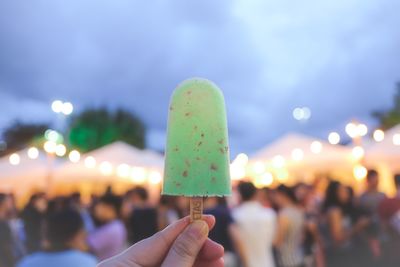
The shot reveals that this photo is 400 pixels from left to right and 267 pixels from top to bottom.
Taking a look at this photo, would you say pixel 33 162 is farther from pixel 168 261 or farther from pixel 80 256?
pixel 168 261

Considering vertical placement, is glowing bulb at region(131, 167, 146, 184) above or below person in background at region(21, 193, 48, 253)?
above

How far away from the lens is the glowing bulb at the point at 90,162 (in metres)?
13.0

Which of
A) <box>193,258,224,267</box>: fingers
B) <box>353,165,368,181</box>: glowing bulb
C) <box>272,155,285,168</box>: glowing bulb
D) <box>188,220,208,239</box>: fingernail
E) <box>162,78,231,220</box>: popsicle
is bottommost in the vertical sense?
<box>193,258,224,267</box>: fingers

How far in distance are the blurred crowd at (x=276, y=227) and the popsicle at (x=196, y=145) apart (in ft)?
9.96

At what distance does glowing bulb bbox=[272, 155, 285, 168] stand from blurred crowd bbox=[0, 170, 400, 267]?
22.2 feet

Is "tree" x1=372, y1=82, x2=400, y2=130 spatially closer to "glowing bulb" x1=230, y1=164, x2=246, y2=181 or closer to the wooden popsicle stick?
"glowing bulb" x1=230, y1=164, x2=246, y2=181

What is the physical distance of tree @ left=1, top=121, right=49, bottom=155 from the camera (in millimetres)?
54406

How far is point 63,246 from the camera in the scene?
3438mm

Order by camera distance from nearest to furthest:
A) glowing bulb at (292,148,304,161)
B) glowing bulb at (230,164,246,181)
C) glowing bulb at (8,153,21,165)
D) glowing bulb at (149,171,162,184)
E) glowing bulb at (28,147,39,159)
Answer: glowing bulb at (292,148,304,161) → glowing bulb at (230,164,246,181) → glowing bulb at (8,153,21,165) → glowing bulb at (28,147,39,159) → glowing bulb at (149,171,162,184)

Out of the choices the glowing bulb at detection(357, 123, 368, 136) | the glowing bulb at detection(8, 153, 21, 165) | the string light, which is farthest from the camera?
the glowing bulb at detection(8, 153, 21, 165)

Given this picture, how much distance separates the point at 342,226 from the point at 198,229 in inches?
174

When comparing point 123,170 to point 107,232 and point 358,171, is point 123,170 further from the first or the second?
point 107,232

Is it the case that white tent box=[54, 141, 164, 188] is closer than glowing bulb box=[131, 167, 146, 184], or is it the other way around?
white tent box=[54, 141, 164, 188]

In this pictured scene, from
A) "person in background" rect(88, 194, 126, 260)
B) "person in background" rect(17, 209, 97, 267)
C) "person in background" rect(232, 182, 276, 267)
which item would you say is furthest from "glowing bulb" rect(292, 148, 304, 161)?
"person in background" rect(17, 209, 97, 267)
